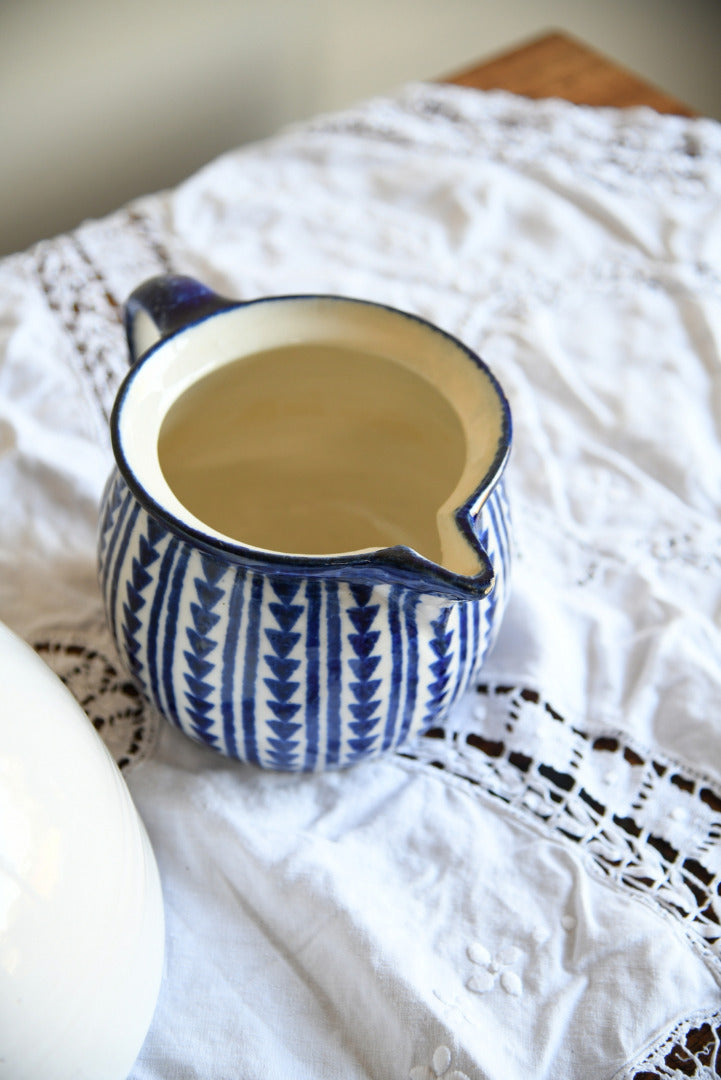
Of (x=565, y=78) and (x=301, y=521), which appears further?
(x=565, y=78)

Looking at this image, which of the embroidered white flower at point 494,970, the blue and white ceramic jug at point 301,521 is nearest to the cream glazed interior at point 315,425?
the blue and white ceramic jug at point 301,521

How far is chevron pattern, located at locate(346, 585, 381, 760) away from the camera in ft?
0.97

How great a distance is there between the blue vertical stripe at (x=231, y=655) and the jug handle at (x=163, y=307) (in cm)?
12

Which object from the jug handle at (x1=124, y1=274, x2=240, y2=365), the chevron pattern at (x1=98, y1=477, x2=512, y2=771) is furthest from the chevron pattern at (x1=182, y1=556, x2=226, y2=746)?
the jug handle at (x1=124, y1=274, x2=240, y2=365)

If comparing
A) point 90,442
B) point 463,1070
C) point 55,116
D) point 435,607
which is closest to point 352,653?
point 435,607

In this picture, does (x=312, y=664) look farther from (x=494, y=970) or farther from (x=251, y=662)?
(x=494, y=970)

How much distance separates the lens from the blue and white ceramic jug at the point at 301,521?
29cm

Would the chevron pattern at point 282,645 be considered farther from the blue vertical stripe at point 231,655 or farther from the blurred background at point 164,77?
the blurred background at point 164,77

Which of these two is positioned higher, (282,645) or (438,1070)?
(282,645)

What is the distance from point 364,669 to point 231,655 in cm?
4

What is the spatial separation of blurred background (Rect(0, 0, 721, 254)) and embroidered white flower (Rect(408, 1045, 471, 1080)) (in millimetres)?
698

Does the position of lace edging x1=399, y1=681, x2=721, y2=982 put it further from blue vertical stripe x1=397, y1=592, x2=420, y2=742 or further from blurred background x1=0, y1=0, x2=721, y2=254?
blurred background x1=0, y1=0, x2=721, y2=254

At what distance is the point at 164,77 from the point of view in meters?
0.85

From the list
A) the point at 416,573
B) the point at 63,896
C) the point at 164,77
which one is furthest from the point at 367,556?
the point at 164,77
